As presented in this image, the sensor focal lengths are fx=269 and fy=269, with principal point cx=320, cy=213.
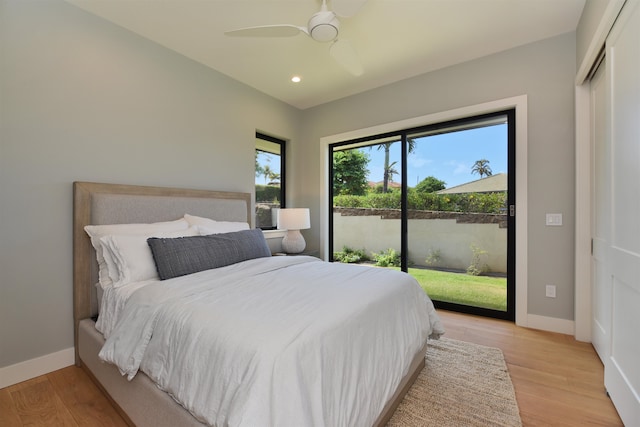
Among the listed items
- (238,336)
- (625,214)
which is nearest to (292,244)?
(238,336)

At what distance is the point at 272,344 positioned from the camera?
920 mm

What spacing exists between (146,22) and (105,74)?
0.55 meters

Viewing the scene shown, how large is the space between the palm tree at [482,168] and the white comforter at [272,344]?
1.93m

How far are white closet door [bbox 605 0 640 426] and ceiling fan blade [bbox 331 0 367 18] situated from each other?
1.38 m

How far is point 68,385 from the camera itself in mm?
1764

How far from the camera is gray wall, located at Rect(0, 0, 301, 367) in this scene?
1.78 m

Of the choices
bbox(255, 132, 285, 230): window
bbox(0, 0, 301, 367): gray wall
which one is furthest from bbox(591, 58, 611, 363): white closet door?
bbox(0, 0, 301, 367): gray wall

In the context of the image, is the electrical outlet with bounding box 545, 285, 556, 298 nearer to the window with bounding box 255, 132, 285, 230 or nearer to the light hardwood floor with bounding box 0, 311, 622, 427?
the light hardwood floor with bounding box 0, 311, 622, 427

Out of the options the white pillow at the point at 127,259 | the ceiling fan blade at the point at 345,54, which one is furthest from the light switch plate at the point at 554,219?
the white pillow at the point at 127,259

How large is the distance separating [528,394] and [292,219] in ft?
8.71

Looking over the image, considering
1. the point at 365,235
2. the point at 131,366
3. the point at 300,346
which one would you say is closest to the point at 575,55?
the point at 365,235

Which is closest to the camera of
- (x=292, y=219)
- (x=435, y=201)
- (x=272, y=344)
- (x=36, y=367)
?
(x=272, y=344)

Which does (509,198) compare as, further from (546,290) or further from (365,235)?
(365,235)

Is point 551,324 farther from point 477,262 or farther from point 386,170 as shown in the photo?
point 386,170
